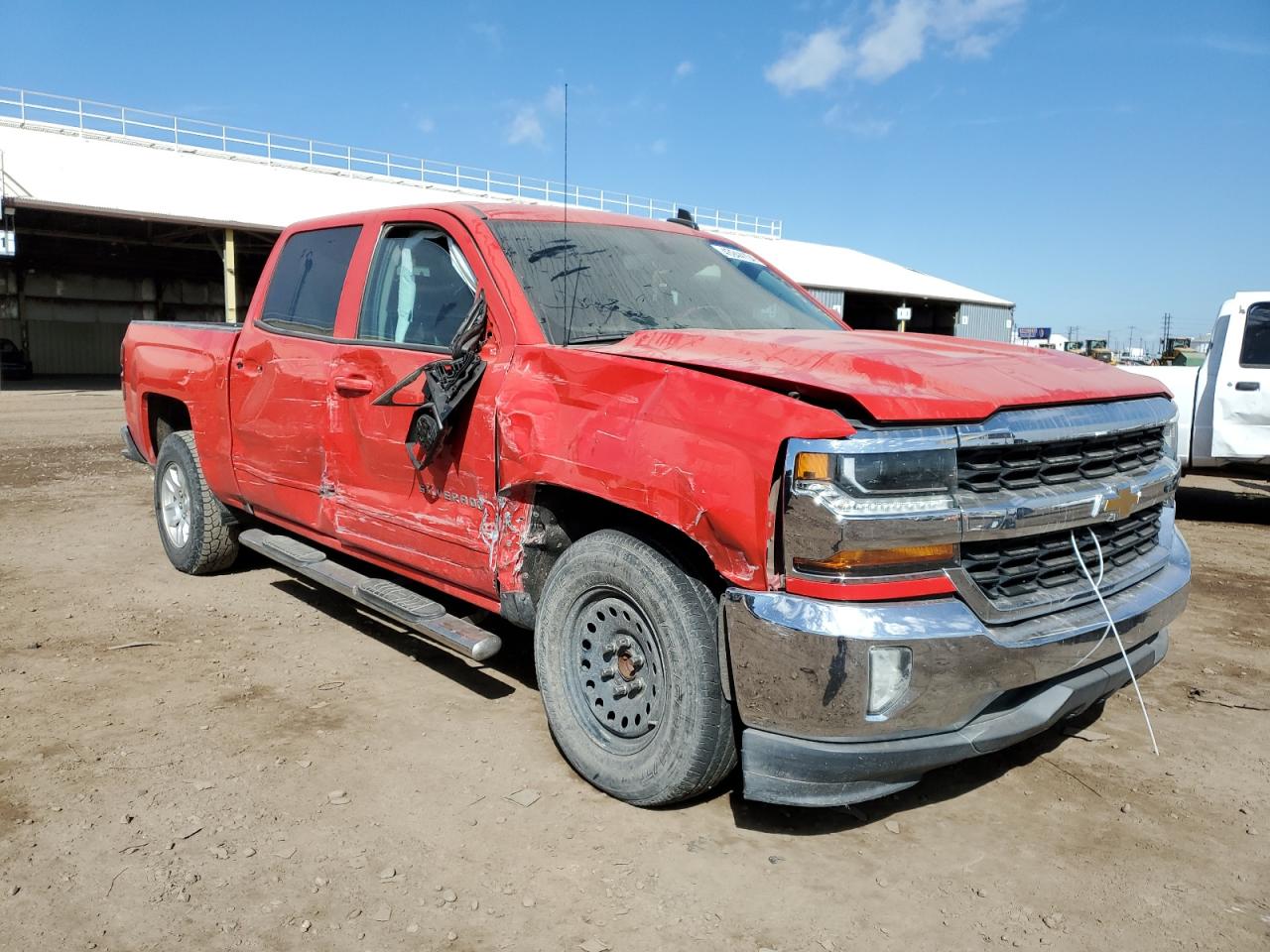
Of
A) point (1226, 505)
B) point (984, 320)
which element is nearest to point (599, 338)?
point (1226, 505)

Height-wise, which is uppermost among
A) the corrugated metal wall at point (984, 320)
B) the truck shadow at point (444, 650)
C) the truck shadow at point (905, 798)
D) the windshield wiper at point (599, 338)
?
the corrugated metal wall at point (984, 320)

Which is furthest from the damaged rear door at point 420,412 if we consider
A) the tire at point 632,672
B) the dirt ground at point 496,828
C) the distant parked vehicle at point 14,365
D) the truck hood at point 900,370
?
the distant parked vehicle at point 14,365

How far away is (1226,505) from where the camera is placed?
9508 millimetres

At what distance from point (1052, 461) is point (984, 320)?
142 ft

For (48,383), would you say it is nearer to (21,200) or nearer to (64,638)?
(21,200)

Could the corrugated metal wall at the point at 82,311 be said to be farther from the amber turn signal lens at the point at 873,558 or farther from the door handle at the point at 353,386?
the amber turn signal lens at the point at 873,558

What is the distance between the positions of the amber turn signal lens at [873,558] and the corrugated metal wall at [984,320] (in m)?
41.1

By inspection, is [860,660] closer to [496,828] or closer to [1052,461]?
[1052,461]

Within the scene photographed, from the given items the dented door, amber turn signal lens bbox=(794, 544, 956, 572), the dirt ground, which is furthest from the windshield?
the dirt ground

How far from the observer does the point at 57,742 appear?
3.46 metres

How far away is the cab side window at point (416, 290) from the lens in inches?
146

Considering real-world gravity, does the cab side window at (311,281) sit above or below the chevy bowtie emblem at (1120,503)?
above

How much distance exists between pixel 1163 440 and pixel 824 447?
1.67 m

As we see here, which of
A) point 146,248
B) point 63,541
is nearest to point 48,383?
point 146,248
